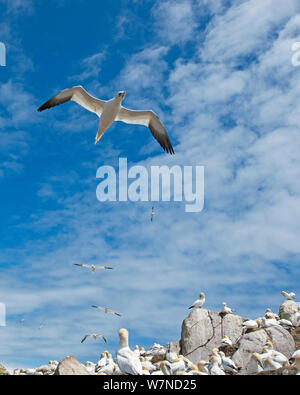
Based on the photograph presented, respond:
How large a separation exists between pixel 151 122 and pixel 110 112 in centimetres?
259

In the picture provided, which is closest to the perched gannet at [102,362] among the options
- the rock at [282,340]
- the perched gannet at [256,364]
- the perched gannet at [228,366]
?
the perched gannet at [228,366]

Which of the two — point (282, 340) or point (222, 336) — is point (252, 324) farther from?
point (282, 340)

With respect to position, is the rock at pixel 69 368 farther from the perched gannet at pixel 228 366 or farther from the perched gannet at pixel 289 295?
the perched gannet at pixel 289 295

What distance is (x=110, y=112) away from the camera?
22.2m

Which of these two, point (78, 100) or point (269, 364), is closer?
point (269, 364)

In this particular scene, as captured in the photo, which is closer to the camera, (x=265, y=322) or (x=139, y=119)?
(x=265, y=322)

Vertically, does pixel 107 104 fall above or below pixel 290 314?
above

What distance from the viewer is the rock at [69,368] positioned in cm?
1091

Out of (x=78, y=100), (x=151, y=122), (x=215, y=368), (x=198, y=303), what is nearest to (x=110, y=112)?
(x=78, y=100)
